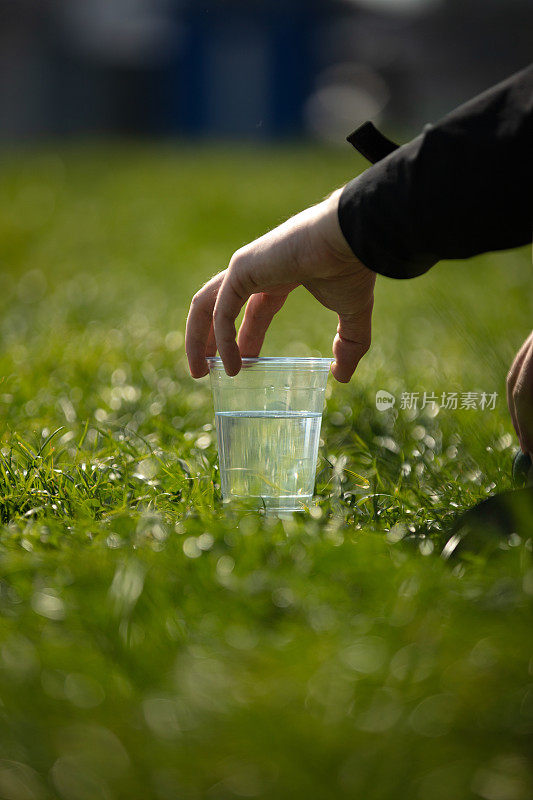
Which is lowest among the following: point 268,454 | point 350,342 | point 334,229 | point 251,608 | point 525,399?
point 251,608

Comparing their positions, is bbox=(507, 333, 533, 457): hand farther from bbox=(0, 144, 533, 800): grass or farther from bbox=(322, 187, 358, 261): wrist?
bbox=(322, 187, 358, 261): wrist

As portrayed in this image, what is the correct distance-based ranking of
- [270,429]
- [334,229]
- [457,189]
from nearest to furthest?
[457,189] < [334,229] < [270,429]

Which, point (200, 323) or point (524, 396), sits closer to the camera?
point (524, 396)

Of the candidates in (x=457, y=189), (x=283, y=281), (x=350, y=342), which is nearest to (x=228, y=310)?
(x=283, y=281)

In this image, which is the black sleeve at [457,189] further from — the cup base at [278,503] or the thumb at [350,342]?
the cup base at [278,503]

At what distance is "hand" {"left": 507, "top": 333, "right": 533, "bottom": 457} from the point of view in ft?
6.67

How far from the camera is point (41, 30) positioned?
72.7 ft

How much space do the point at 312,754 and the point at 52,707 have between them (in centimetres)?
41

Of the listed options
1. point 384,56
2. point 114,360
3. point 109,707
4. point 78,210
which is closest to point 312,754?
point 109,707

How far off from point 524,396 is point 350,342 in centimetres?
48

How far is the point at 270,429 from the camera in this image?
2.11 m

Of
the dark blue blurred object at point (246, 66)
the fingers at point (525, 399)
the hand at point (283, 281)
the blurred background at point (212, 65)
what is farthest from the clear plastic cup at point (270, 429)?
the dark blue blurred object at point (246, 66)

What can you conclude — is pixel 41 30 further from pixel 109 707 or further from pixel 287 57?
pixel 109 707

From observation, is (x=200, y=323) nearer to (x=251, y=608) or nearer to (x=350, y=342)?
(x=350, y=342)
